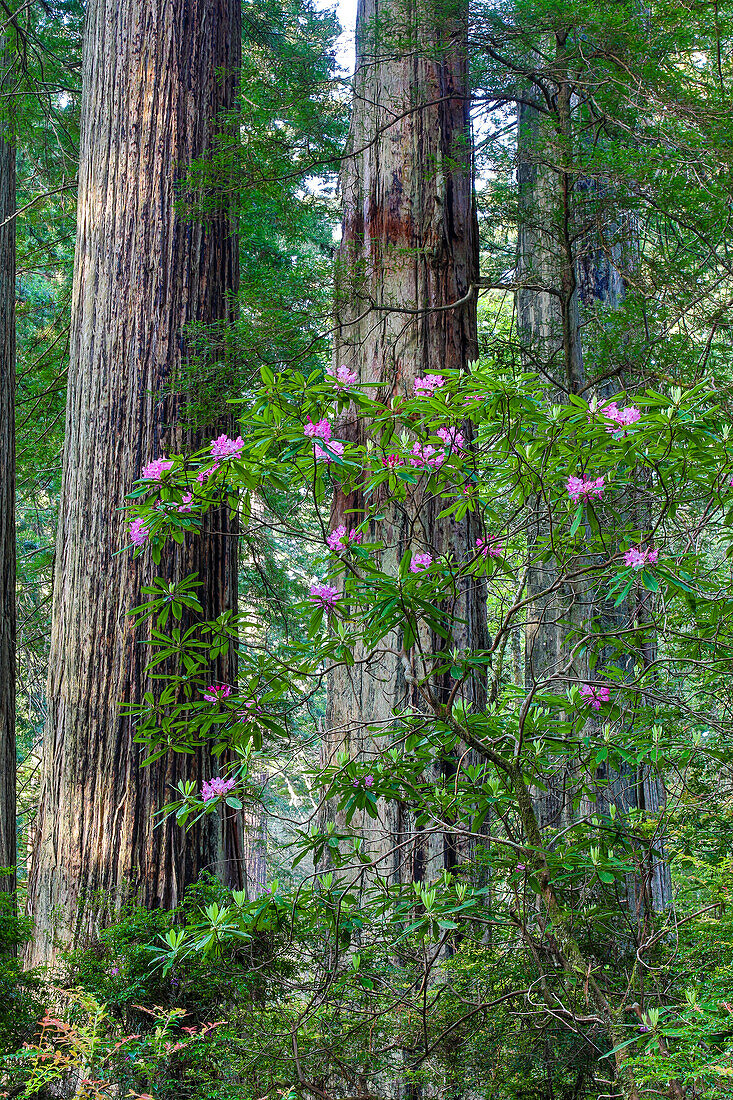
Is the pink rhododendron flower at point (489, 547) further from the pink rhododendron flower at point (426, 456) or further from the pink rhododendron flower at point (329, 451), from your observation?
the pink rhododendron flower at point (329, 451)

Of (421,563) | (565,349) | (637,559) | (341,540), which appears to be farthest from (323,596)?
(565,349)

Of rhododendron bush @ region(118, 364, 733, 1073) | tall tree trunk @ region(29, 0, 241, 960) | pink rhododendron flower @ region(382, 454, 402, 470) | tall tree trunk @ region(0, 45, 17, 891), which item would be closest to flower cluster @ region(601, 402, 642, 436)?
rhododendron bush @ region(118, 364, 733, 1073)

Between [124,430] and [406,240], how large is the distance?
1503 millimetres

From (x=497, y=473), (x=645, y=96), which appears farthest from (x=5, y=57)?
(x=497, y=473)

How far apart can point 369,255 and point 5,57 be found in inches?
158

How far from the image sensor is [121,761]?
3.23 metres

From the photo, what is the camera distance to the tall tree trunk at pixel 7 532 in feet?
17.9

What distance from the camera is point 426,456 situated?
2367mm

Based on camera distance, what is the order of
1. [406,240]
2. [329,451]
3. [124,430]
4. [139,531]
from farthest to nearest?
1. [406,240]
2. [124,430]
3. [139,531]
4. [329,451]

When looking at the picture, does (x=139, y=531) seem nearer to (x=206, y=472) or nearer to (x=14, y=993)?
(x=206, y=472)

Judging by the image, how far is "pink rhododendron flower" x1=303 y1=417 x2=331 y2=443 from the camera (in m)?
2.19

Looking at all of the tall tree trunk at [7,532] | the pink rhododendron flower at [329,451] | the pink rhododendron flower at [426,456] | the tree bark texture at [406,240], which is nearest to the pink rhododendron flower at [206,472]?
the pink rhododendron flower at [329,451]

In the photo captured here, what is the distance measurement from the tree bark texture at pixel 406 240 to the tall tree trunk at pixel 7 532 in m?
2.91

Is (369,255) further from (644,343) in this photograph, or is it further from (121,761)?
(121,761)
